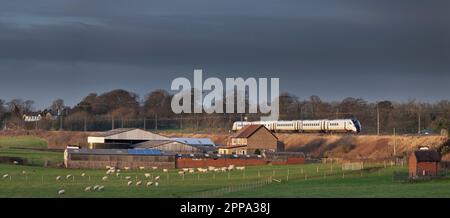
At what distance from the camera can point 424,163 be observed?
2869 inches

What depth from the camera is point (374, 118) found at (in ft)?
566

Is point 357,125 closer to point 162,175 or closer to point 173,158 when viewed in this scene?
point 173,158

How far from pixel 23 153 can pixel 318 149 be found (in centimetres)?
4185

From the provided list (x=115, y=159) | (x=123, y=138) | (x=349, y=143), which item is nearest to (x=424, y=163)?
(x=115, y=159)

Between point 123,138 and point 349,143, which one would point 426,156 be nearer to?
point 349,143

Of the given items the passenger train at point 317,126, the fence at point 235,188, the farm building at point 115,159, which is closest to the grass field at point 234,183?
the fence at point 235,188

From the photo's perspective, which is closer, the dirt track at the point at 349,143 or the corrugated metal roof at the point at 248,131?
the dirt track at the point at 349,143

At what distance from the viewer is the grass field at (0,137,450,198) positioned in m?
57.9

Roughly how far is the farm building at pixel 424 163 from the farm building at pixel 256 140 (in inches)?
1780

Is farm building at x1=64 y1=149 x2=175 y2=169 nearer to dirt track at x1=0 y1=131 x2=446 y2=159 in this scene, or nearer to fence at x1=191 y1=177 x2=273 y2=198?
dirt track at x1=0 y1=131 x2=446 y2=159

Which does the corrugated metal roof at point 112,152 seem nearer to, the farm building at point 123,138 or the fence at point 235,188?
the farm building at point 123,138

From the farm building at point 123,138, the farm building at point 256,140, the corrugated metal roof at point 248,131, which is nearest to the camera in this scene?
the farm building at point 256,140

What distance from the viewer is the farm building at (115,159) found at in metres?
95.6

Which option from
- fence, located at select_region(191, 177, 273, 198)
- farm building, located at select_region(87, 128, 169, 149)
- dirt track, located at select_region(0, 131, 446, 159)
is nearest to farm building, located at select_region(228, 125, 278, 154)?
dirt track, located at select_region(0, 131, 446, 159)
